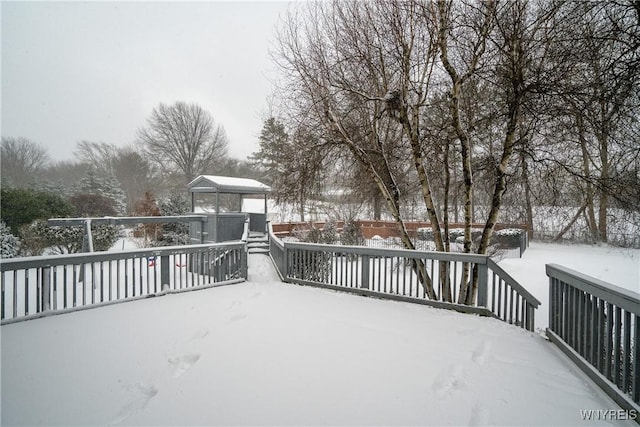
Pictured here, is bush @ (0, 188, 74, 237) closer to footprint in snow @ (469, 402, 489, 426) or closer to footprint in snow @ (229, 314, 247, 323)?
footprint in snow @ (229, 314, 247, 323)

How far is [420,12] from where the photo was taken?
19.0 feet

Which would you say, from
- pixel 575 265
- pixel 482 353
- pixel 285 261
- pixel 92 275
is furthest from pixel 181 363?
pixel 575 265

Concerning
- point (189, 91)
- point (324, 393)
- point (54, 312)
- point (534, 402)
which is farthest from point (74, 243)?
point (189, 91)

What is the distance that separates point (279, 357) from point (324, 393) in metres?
0.72

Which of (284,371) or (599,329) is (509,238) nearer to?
(599,329)

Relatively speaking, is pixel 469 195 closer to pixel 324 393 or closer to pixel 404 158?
pixel 404 158

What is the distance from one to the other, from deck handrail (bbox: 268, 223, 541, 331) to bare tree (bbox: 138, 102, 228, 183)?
27.7 meters

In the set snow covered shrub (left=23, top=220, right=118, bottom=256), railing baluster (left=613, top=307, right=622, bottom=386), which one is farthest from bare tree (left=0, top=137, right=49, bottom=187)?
railing baluster (left=613, top=307, right=622, bottom=386)

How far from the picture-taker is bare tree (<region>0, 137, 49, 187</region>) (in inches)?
1015

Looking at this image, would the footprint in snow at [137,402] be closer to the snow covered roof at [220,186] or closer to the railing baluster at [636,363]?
the railing baluster at [636,363]

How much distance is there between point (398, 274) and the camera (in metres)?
5.41

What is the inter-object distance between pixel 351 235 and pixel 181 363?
11.1 meters

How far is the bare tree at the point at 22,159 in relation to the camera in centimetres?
2578

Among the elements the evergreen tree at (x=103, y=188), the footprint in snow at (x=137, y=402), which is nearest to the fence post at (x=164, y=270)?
the footprint in snow at (x=137, y=402)
